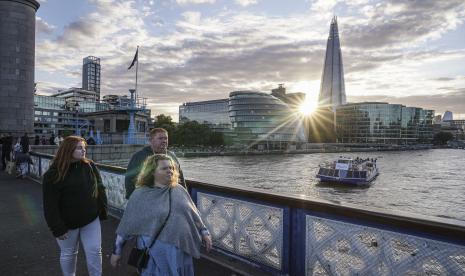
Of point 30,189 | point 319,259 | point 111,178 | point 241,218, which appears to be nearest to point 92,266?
point 241,218

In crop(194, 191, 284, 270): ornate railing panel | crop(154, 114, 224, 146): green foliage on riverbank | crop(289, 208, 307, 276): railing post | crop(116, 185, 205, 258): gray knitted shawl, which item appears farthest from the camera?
crop(154, 114, 224, 146): green foliage on riverbank

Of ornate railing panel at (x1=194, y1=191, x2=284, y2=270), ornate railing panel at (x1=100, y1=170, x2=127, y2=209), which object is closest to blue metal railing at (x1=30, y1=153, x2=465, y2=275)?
ornate railing panel at (x1=194, y1=191, x2=284, y2=270)

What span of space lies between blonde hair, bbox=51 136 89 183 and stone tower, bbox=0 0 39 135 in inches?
976

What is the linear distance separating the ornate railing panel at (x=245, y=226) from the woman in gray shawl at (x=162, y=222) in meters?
1.78

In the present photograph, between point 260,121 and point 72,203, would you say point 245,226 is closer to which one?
point 72,203

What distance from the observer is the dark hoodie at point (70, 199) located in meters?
3.75

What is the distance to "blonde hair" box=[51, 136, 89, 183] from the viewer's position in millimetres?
3816

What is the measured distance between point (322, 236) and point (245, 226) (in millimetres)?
1411

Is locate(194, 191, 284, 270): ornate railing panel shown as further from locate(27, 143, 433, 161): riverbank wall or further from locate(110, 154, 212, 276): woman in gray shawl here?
locate(27, 143, 433, 161): riverbank wall

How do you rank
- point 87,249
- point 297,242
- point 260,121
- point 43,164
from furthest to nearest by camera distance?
point 260,121 < point 43,164 < point 297,242 < point 87,249

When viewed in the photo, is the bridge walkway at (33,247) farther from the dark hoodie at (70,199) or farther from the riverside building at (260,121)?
the riverside building at (260,121)

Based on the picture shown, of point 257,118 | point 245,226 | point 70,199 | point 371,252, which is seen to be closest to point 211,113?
point 257,118

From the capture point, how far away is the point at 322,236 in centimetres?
409

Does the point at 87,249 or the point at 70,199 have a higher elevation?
the point at 70,199
